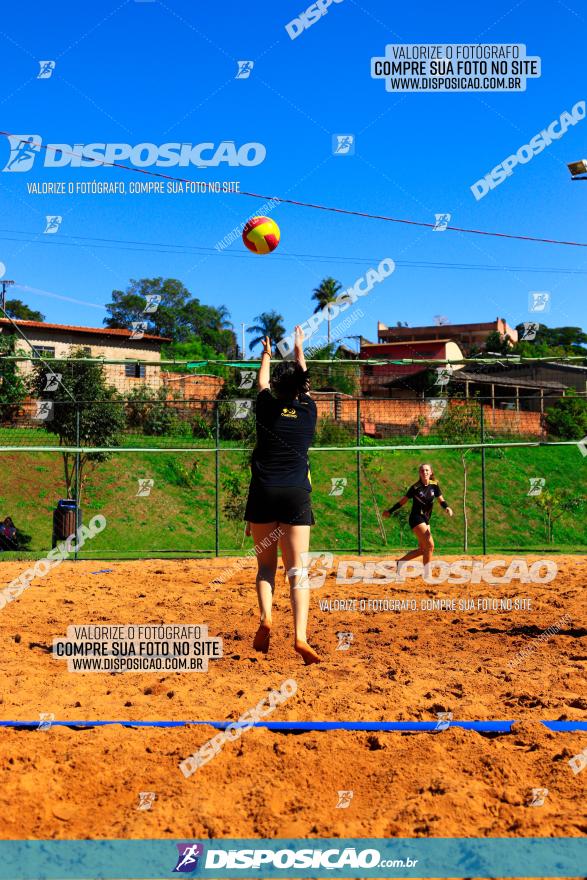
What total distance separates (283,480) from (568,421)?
18.5m

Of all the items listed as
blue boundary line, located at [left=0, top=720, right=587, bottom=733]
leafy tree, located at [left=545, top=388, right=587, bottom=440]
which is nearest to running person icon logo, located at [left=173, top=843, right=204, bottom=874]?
blue boundary line, located at [left=0, top=720, right=587, bottom=733]

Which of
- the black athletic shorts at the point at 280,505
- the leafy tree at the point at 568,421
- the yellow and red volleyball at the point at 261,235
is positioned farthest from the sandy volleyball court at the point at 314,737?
the leafy tree at the point at 568,421

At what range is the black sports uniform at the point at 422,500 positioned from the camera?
11516mm

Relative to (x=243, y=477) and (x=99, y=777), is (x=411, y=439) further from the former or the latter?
(x=99, y=777)

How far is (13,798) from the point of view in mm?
3633

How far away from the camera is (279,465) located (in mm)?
6016

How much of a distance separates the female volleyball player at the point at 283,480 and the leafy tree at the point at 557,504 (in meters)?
15.8

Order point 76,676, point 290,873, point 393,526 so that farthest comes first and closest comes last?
point 393,526 → point 76,676 → point 290,873

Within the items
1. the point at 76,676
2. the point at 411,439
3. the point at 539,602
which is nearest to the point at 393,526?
the point at 411,439

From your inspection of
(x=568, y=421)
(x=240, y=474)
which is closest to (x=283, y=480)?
(x=240, y=474)

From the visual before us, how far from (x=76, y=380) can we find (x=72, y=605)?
12097 millimetres

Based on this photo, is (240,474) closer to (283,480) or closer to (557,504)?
(557,504)

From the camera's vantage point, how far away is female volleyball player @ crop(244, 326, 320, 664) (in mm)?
5969

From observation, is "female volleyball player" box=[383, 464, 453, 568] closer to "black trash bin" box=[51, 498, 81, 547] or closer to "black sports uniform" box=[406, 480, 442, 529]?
"black sports uniform" box=[406, 480, 442, 529]
